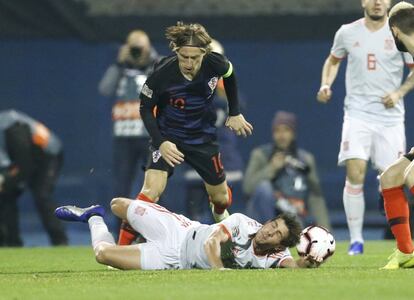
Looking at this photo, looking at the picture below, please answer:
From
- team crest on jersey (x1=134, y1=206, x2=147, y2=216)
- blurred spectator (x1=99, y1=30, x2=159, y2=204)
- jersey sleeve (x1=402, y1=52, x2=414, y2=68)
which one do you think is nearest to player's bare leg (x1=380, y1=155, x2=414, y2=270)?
team crest on jersey (x1=134, y1=206, x2=147, y2=216)

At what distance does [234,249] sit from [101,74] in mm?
7896

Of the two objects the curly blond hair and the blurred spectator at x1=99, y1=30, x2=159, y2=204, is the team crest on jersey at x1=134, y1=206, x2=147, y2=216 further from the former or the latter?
the blurred spectator at x1=99, y1=30, x2=159, y2=204

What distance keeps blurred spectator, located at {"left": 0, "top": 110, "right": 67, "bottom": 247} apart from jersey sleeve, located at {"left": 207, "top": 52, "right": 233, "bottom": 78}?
4.54m

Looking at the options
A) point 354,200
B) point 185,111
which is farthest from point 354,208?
point 185,111

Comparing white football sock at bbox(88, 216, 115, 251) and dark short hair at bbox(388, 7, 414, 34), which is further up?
dark short hair at bbox(388, 7, 414, 34)

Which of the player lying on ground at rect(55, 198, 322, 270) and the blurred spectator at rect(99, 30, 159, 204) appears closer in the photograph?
the player lying on ground at rect(55, 198, 322, 270)

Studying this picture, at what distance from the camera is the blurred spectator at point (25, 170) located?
1609 centimetres

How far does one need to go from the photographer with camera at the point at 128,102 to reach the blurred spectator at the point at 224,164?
771mm

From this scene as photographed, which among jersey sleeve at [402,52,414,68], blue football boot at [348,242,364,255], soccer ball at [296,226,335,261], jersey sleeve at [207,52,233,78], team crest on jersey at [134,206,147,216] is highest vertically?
jersey sleeve at [402,52,414,68]

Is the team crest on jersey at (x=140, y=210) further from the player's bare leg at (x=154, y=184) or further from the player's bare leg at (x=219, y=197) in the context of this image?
the player's bare leg at (x=219, y=197)

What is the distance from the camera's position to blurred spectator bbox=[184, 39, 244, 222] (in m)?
15.9

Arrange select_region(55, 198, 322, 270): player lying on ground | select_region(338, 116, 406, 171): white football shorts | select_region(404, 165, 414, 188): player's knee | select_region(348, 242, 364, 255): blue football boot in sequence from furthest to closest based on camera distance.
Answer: select_region(348, 242, 364, 255): blue football boot
select_region(338, 116, 406, 171): white football shorts
select_region(55, 198, 322, 270): player lying on ground
select_region(404, 165, 414, 188): player's knee

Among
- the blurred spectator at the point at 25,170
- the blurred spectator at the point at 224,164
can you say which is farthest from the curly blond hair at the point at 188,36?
the blurred spectator at the point at 25,170

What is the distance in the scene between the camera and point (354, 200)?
13.7m
